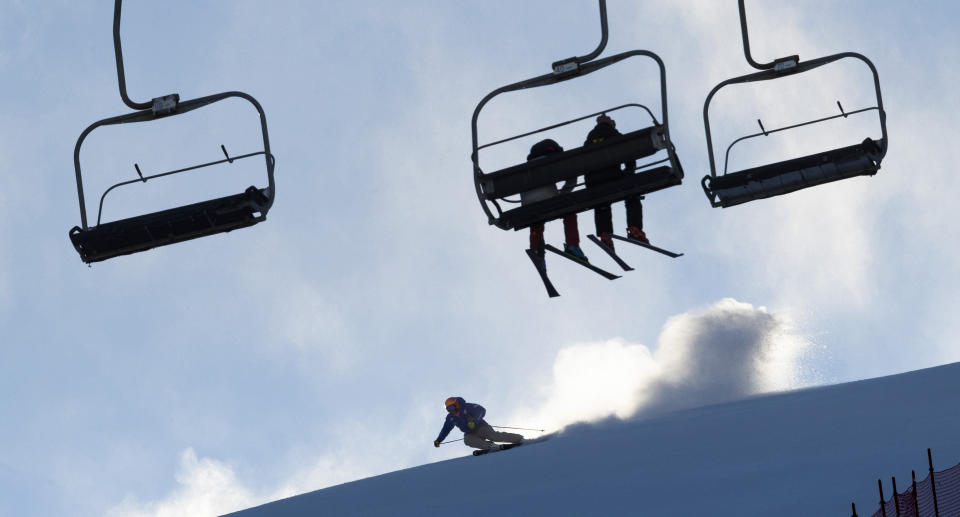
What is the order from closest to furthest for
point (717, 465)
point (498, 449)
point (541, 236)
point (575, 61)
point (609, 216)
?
point (575, 61), point (541, 236), point (609, 216), point (717, 465), point (498, 449)

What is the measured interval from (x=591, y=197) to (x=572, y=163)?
0.31 metres

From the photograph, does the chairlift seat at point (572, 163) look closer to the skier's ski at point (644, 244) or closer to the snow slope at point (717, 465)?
the skier's ski at point (644, 244)

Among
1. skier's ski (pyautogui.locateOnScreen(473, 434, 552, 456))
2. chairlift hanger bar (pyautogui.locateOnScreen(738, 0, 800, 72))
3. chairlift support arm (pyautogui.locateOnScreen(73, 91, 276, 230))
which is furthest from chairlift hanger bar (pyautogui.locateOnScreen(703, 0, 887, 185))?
skier's ski (pyautogui.locateOnScreen(473, 434, 552, 456))

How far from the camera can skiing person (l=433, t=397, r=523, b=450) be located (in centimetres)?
2148

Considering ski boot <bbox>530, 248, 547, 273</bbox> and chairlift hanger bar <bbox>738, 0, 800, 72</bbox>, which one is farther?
ski boot <bbox>530, 248, 547, 273</bbox>

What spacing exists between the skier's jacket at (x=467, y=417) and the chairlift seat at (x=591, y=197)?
425 inches

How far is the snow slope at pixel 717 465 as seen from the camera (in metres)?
12.9

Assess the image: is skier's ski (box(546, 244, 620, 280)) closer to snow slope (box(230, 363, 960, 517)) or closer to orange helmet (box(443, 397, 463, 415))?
snow slope (box(230, 363, 960, 517))

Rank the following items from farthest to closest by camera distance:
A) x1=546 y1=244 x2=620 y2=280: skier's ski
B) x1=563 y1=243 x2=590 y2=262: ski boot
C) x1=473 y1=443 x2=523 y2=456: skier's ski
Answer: x1=473 y1=443 x2=523 y2=456: skier's ski
x1=563 y1=243 x2=590 y2=262: ski boot
x1=546 y1=244 x2=620 y2=280: skier's ski

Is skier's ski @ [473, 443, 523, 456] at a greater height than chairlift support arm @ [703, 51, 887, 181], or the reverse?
skier's ski @ [473, 443, 523, 456]

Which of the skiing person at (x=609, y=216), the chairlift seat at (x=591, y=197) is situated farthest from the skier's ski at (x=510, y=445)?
the chairlift seat at (x=591, y=197)

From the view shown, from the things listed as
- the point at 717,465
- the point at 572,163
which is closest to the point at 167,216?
the point at 572,163

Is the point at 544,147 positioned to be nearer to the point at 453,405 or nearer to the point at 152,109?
the point at 152,109

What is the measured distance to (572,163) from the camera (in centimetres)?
1088
